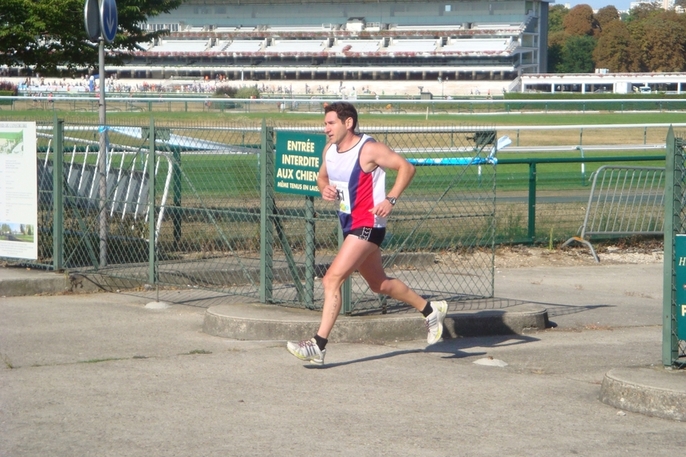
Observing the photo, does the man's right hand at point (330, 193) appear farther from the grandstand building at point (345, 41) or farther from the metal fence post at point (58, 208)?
the grandstand building at point (345, 41)

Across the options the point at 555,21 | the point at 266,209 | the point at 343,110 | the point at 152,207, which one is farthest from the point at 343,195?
the point at 555,21

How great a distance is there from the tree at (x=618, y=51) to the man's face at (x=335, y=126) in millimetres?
98082

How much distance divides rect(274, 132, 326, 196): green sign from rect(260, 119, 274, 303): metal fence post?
109 mm

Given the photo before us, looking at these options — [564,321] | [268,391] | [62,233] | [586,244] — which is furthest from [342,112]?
[586,244]

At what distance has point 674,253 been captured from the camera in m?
6.51

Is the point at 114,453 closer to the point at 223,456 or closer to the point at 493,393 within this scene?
the point at 223,456

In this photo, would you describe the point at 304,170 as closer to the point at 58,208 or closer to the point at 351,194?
the point at 351,194

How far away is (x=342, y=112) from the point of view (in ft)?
23.1

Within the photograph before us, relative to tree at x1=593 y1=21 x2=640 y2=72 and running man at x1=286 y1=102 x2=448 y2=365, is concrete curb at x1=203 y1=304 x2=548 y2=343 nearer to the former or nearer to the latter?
running man at x1=286 y1=102 x2=448 y2=365

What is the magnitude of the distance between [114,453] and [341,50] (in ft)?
266

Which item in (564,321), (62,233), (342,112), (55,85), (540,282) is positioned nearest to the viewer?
(342,112)

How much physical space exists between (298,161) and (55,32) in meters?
9.19

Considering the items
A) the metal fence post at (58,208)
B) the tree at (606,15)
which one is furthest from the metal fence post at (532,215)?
Result: the tree at (606,15)

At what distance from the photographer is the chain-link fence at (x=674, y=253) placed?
A: 21.0ft
